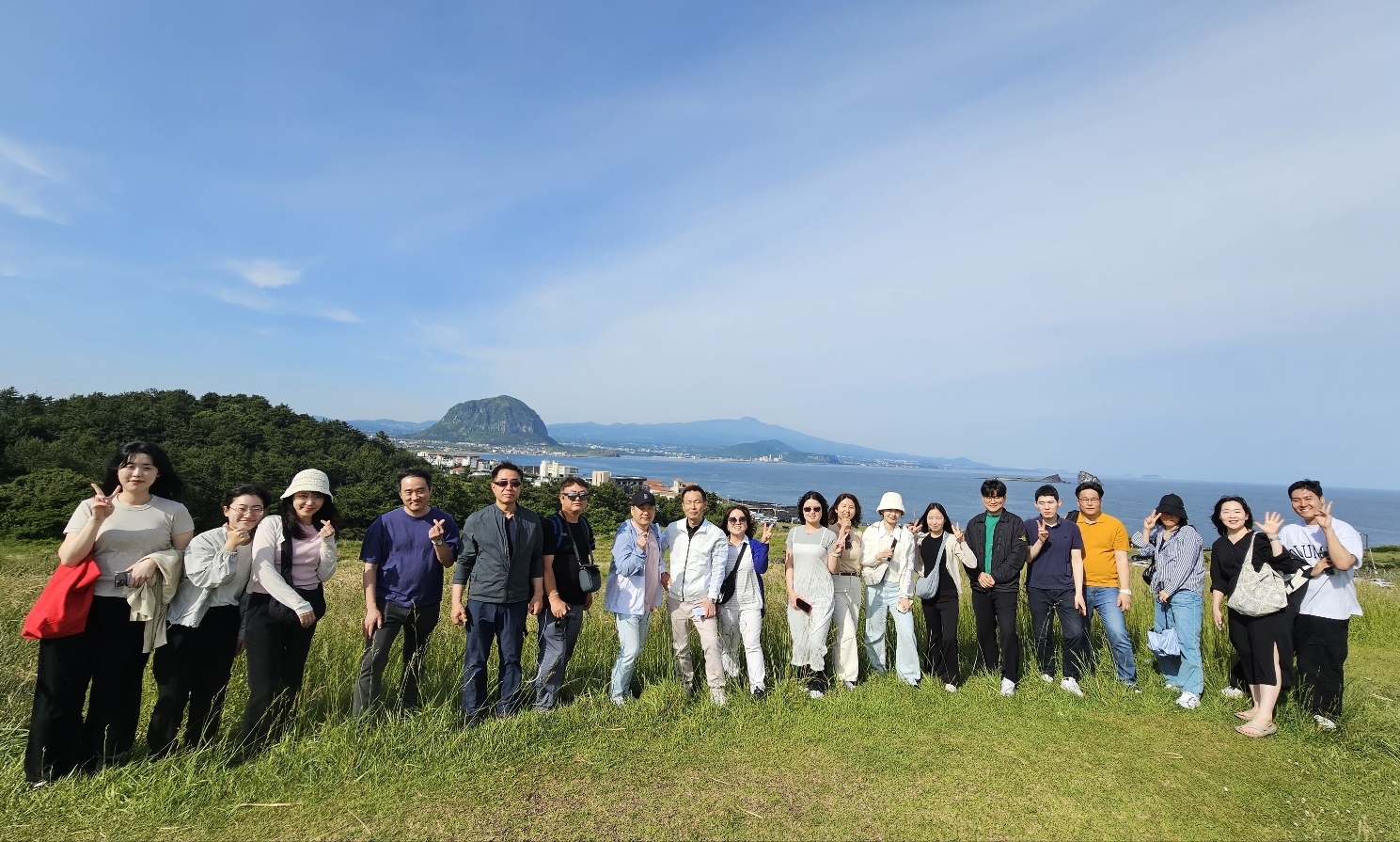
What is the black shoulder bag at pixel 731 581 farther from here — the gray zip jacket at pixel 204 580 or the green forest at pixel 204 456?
the green forest at pixel 204 456

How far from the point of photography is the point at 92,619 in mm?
3059

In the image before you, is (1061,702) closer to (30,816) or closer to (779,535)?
(30,816)

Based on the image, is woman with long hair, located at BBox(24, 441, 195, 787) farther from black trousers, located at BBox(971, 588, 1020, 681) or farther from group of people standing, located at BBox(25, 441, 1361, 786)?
black trousers, located at BBox(971, 588, 1020, 681)

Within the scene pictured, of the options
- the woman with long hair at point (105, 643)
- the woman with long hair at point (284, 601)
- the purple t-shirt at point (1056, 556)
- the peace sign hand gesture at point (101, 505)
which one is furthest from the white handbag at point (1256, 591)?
the peace sign hand gesture at point (101, 505)

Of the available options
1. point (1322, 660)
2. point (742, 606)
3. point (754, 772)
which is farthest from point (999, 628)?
point (754, 772)

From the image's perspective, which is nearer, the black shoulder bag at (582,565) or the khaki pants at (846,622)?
the black shoulder bag at (582,565)

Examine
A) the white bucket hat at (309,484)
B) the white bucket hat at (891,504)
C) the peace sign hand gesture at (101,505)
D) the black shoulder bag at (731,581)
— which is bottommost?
the black shoulder bag at (731,581)

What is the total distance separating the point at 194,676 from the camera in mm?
3373

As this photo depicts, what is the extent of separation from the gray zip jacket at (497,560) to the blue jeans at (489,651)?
8 cm

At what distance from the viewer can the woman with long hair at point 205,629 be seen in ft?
10.6

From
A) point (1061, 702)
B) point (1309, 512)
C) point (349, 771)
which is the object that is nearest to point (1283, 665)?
point (1309, 512)

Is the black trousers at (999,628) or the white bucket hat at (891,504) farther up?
the white bucket hat at (891,504)

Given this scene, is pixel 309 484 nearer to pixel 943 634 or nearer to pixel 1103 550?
pixel 943 634

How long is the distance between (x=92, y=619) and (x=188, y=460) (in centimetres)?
3765
